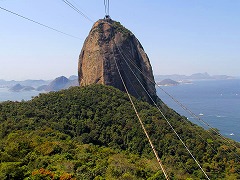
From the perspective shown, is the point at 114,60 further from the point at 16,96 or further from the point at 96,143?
the point at 16,96

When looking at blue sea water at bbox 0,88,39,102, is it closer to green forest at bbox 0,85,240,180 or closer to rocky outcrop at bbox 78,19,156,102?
rocky outcrop at bbox 78,19,156,102

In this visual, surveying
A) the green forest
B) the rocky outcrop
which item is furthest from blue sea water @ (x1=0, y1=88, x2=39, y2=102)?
the green forest

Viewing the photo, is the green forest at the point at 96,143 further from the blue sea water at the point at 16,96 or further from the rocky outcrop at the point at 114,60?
the blue sea water at the point at 16,96

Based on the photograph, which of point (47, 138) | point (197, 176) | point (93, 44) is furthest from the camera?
point (93, 44)

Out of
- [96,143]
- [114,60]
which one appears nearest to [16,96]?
[114,60]

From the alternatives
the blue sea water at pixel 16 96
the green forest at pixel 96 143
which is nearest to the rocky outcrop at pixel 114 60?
the green forest at pixel 96 143

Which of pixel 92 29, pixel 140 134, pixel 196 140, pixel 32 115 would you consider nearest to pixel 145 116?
pixel 140 134

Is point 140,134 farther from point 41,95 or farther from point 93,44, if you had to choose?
point 93,44
